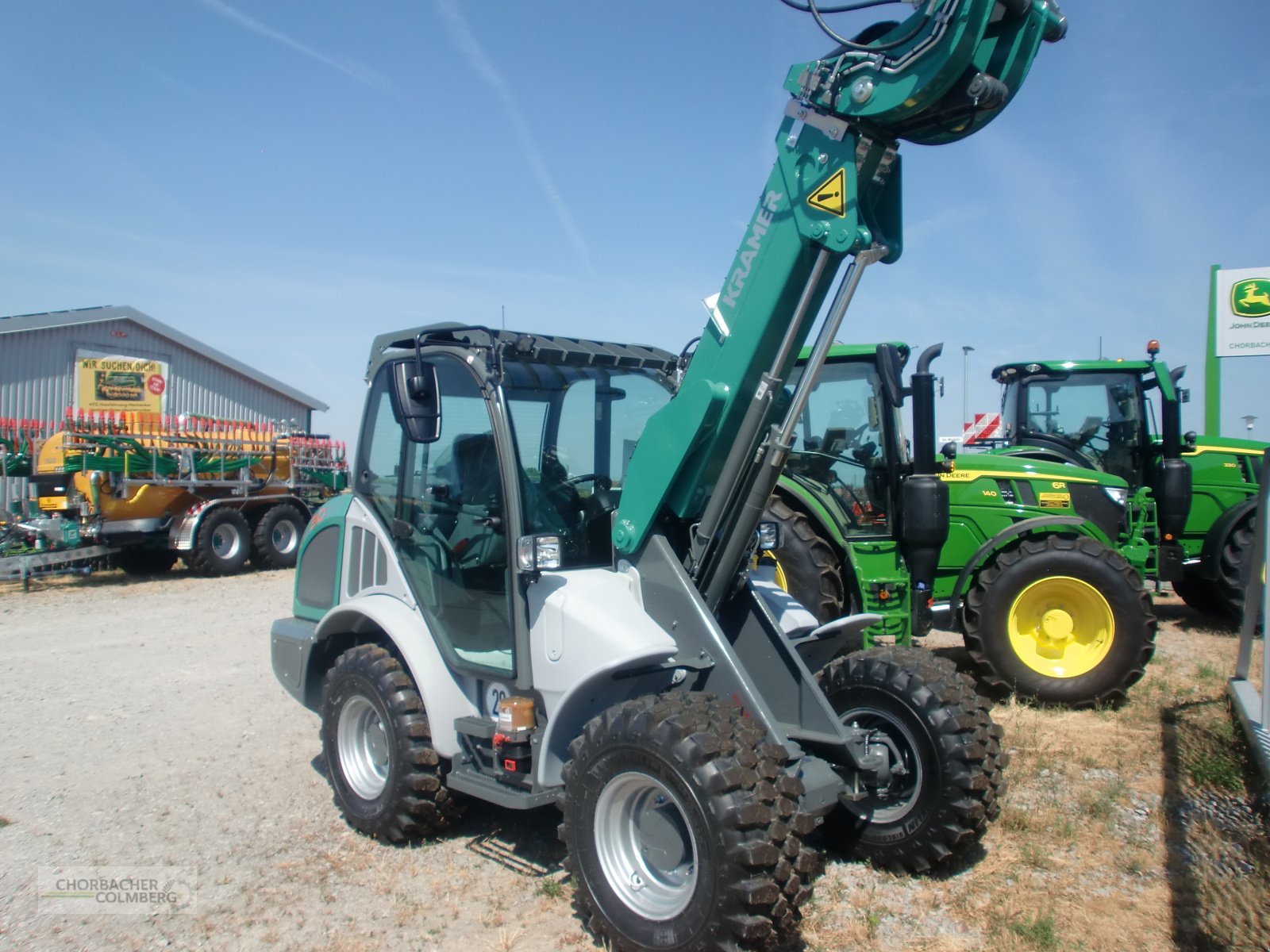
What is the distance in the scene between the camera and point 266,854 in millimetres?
4180

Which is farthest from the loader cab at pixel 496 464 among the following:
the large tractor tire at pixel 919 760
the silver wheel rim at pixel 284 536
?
the silver wheel rim at pixel 284 536

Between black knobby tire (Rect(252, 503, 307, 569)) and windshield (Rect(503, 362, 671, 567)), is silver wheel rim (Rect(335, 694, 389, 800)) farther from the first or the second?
black knobby tire (Rect(252, 503, 307, 569))

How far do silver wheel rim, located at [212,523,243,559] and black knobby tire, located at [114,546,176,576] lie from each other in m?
0.65

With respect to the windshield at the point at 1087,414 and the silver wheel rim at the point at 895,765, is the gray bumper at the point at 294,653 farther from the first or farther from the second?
the windshield at the point at 1087,414

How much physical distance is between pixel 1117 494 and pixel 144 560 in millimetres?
13221

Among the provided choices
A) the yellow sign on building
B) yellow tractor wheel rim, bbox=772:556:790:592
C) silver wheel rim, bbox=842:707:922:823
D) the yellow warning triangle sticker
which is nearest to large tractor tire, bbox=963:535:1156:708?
yellow tractor wheel rim, bbox=772:556:790:592

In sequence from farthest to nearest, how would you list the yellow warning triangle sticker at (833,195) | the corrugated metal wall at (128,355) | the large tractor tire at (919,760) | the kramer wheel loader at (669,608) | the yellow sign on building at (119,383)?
the yellow sign on building at (119,383), the corrugated metal wall at (128,355), the large tractor tire at (919,760), the yellow warning triangle sticker at (833,195), the kramer wheel loader at (669,608)

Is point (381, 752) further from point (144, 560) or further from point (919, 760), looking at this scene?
point (144, 560)

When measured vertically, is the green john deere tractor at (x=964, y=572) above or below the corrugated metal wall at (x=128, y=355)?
below

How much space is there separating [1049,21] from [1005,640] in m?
4.44

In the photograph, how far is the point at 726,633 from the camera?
398cm

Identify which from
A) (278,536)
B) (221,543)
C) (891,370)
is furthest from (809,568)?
(278,536)

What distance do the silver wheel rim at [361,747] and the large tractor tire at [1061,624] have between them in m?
4.13

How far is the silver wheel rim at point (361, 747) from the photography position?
175 inches
